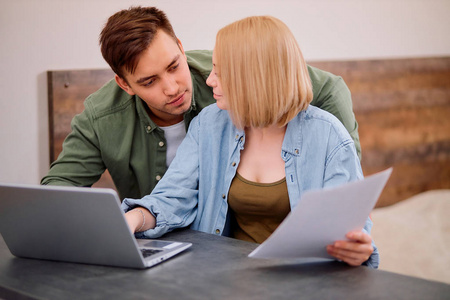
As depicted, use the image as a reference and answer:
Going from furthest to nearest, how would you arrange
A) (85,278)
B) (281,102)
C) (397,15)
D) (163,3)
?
(397,15) → (163,3) → (281,102) → (85,278)

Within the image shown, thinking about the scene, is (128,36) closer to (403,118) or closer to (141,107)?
(141,107)

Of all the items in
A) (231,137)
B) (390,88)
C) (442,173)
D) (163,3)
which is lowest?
(442,173)

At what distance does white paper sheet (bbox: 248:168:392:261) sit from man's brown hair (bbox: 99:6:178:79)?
2.58 ft

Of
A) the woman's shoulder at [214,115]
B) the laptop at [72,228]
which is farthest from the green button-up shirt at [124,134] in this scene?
the laptop at [72,228]

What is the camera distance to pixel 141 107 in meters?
1.68

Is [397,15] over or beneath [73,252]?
over

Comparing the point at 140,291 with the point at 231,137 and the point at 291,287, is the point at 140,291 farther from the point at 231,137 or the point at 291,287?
the point at 231,137

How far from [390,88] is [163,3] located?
4.34ft

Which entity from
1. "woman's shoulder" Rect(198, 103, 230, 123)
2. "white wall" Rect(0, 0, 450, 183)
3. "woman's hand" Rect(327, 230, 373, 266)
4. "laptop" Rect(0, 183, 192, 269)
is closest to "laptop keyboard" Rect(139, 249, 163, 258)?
"laptop" Rect(0, 183, 192, 269)

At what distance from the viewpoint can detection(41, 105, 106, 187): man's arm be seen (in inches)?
64.4

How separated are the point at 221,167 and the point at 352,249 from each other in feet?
1.66

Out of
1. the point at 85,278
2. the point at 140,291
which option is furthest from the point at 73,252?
the point at 140,291

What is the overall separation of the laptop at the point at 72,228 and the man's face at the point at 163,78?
60 centimetres

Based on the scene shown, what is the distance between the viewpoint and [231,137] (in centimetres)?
133
